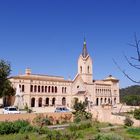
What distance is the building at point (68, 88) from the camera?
193ft

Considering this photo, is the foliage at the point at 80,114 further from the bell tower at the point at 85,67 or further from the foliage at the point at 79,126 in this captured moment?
the bell tower at the point at 85,67

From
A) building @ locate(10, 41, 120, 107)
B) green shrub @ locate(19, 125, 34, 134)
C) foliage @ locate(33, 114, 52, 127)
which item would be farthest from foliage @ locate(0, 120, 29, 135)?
building @ locate(10, 41, 120, 107)

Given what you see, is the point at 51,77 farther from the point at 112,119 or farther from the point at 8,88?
the point at 112,119

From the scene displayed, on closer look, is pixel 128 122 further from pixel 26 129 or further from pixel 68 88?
pixel 68 88

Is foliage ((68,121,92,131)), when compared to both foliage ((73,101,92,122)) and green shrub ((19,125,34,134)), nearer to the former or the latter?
foliage ((73,101,92,122))

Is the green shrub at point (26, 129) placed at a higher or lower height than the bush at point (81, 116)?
lower

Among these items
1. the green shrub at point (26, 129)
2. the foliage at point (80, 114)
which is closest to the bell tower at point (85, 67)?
the foliage at point (80, 114)

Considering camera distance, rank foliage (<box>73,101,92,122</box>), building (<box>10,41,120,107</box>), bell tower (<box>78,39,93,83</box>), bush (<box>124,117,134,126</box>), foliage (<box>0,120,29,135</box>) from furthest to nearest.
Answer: bell tower (<box>78,39,93,83</box>), building (<box>10,41,120,107</box>), foliage (<box>73,101,92,122</box>), bush (<box>124,117,134,126</box>), foliage (<box>0,120,29,135</box>)

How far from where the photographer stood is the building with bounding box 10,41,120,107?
58.7 metres

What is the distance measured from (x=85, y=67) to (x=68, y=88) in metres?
7.29

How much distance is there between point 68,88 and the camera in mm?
66750

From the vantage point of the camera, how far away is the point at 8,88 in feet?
165

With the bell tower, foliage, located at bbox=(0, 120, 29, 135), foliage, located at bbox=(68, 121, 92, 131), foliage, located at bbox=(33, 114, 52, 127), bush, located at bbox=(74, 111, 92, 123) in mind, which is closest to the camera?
foliage, located at bbox=(0, 120, 29, 135)

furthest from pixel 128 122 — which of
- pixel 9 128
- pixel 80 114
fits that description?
pixel 9 128
